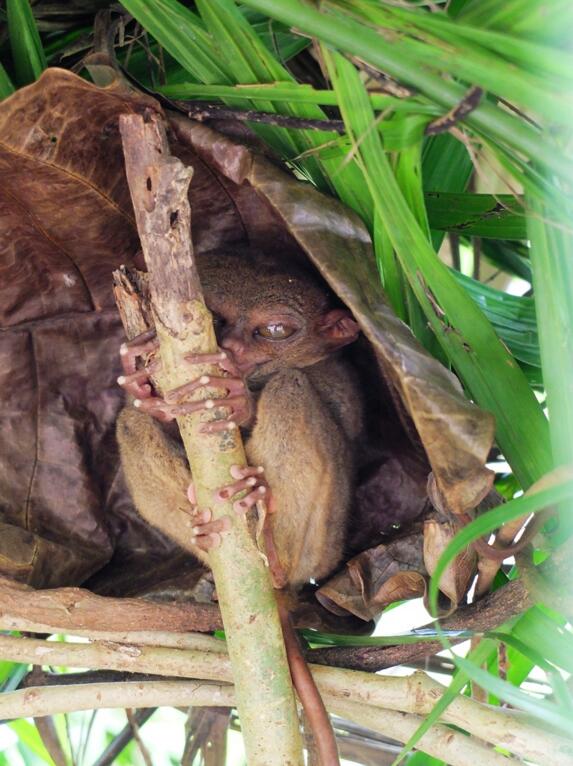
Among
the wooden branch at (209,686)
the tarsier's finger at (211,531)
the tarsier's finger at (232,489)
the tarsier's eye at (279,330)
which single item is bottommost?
the wooden branch at (209,686)

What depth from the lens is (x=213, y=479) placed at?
2.28 meters

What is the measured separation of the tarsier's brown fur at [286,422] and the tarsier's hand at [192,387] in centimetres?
34

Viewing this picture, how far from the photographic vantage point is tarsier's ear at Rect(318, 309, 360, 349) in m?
3.17

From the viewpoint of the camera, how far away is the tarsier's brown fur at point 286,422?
9.46ft

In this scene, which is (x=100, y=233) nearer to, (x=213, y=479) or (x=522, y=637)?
(x=213, y=479)

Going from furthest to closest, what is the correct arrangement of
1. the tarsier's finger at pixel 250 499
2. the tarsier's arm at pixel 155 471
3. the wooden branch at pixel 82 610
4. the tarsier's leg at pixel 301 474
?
the tarsier's arm at pixel 155 471 < the tarsier's leg at pixel 301 474 < the wooden branch at pixel 82 610 < the tarsier's finger at pixel 250 499

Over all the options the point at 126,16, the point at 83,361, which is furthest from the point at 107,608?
the point at 126,16

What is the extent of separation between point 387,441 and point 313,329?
0.43m

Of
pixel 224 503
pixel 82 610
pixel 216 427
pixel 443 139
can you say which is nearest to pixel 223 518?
pixel 224 503

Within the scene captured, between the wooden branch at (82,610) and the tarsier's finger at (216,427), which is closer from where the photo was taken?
the tarsier's finger at (216,427)

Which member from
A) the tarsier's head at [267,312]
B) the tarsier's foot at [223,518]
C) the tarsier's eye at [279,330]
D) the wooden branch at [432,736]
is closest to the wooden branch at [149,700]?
the wooden branch at [432,736]

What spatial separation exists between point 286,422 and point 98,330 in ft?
2.34

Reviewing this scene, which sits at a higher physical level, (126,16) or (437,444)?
(126,16)

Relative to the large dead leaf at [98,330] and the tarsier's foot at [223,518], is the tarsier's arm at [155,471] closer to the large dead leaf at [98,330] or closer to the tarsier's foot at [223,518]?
the large dead leaf at [98,330]
